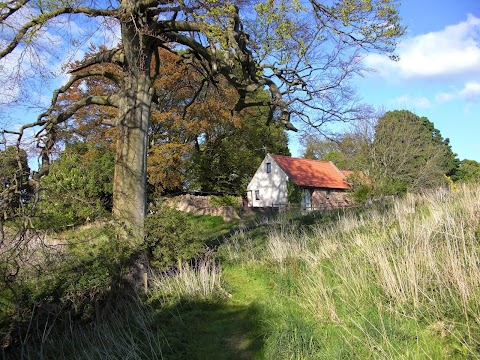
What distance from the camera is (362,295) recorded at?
5172mm

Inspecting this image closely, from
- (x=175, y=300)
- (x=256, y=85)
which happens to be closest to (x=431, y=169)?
(x=256, y=85)

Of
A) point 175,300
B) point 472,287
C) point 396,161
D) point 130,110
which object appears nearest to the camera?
point 472,287

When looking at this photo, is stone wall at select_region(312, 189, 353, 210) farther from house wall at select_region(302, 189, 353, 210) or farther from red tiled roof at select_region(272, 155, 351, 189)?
red tiled roof at select_region(272, 155, 351, 189)

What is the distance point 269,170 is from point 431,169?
47.7 ft

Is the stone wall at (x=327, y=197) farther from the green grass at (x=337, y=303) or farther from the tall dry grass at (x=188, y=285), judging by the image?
the tall dry grass at (x=188, y=285)

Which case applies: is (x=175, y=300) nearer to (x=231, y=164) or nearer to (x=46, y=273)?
(x=46, y=273)

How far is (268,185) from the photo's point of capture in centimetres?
4047

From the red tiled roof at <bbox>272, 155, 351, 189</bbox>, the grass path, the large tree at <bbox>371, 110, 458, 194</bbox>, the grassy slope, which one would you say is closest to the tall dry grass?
the grass path

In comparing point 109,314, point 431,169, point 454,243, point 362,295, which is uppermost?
point 431,169

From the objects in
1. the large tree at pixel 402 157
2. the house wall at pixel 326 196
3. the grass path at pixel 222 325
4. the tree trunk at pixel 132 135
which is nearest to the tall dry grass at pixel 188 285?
the grass path at pixel 222 325

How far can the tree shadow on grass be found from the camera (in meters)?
5.45

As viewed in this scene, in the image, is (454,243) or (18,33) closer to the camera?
(454,243)

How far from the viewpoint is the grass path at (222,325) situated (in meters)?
5.47

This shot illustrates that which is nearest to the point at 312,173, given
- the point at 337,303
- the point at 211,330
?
the point at 211,330
